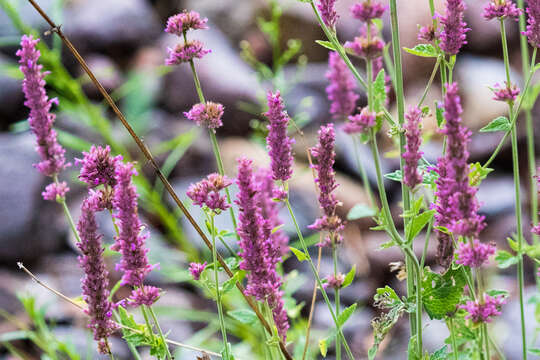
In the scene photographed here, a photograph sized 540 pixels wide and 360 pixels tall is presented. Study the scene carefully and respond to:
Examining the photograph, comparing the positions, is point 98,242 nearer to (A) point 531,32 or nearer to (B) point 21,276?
(A) point 531,32

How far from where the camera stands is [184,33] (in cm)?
69

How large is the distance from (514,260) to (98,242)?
0.43m

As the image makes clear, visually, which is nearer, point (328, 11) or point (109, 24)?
point (328, 11)

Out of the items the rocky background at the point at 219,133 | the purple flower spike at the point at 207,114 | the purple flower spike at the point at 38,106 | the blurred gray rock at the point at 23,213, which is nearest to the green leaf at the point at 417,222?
the purple flower spike at the point at 207,114

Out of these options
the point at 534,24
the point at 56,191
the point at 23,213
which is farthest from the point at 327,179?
the point at 23,213

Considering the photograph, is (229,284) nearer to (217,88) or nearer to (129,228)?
(129,228)

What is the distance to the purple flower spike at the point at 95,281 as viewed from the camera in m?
0.58

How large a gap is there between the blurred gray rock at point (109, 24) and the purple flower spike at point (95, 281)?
2.98m

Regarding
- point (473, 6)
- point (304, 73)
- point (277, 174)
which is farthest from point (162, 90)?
point (277, 174)

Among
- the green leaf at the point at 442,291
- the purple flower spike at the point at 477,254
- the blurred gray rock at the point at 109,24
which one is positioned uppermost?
the blurred gray rock at the point at 109,24

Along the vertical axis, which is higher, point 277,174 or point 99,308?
point 277,174

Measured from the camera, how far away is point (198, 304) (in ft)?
8.45

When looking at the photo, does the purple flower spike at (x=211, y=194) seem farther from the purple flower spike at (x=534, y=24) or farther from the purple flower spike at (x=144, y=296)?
the purple flower spike at (x=534, y=24)

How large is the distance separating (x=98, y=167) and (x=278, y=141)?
0.63 ft
